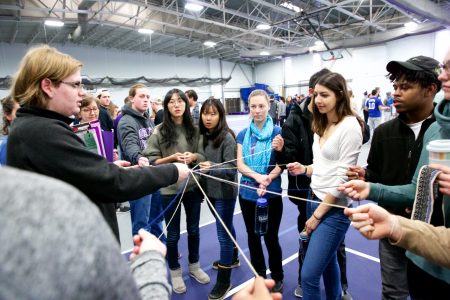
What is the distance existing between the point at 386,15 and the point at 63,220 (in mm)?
16882

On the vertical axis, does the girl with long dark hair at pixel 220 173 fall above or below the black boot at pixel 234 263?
above

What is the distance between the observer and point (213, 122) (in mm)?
2699

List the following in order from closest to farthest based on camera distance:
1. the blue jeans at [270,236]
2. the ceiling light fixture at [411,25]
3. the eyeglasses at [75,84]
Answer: the eyeglasses at [75,84]
the blue jeans at [270,236]
the ceiling light fixture at [411,25]

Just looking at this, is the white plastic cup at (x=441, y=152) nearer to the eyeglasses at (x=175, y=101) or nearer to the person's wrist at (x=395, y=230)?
the person's wrist at (x=395, y=230)

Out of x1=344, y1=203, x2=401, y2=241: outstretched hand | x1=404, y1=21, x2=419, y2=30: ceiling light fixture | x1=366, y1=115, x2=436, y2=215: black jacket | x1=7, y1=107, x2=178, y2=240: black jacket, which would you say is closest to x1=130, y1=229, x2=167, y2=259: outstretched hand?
x1=7, y1=107, x2=178, y2=240: black jacket

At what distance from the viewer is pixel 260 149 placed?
2.58 m

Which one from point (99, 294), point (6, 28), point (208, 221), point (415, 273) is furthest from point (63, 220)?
point (6, 28)

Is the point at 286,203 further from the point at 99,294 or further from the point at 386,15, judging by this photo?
the point at 386,15

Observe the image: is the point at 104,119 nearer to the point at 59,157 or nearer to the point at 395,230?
the point at 59,157

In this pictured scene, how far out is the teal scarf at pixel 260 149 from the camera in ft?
8.38

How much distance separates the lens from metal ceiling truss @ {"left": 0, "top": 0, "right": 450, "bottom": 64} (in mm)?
9500

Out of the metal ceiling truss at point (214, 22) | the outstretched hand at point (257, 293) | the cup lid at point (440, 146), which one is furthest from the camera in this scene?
the metal ceiling truss at point (214, 22)

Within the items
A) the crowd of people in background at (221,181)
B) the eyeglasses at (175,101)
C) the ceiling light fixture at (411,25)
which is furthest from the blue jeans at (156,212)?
the ceiling light fixture at (411,25)

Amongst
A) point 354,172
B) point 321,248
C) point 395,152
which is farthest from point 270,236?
point 395,152
